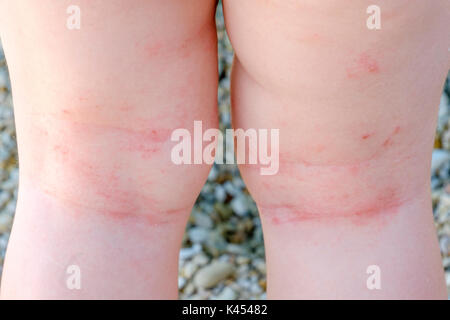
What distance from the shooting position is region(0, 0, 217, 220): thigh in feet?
1.91

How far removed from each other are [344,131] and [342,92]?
45 mm

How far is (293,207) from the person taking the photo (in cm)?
71

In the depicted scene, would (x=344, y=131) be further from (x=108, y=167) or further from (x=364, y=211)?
(x=108, y=167)

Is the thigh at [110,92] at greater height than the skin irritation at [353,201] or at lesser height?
greater

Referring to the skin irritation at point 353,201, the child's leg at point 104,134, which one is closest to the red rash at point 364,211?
the skin irritation at point 353,201

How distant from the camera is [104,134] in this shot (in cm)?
63

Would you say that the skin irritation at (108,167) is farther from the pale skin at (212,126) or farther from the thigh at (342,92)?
the thigh at (342,92)

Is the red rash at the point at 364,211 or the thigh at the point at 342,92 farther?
the red rash at the point at 364,211

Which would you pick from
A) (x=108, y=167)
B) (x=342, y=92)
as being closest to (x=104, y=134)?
(x=108, y=167)

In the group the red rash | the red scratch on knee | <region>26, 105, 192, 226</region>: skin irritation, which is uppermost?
the red scratch on knee

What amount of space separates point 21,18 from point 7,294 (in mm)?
308

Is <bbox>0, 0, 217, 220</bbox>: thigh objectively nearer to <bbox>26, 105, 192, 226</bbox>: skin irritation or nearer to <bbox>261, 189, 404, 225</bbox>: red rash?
<bbox>26, 105, 192, 226</bbox>: skin irritation

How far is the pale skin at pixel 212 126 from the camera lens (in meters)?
0.58

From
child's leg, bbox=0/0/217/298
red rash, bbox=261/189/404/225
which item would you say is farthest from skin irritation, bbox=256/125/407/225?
child's leg, bbox=0/0/217/298
